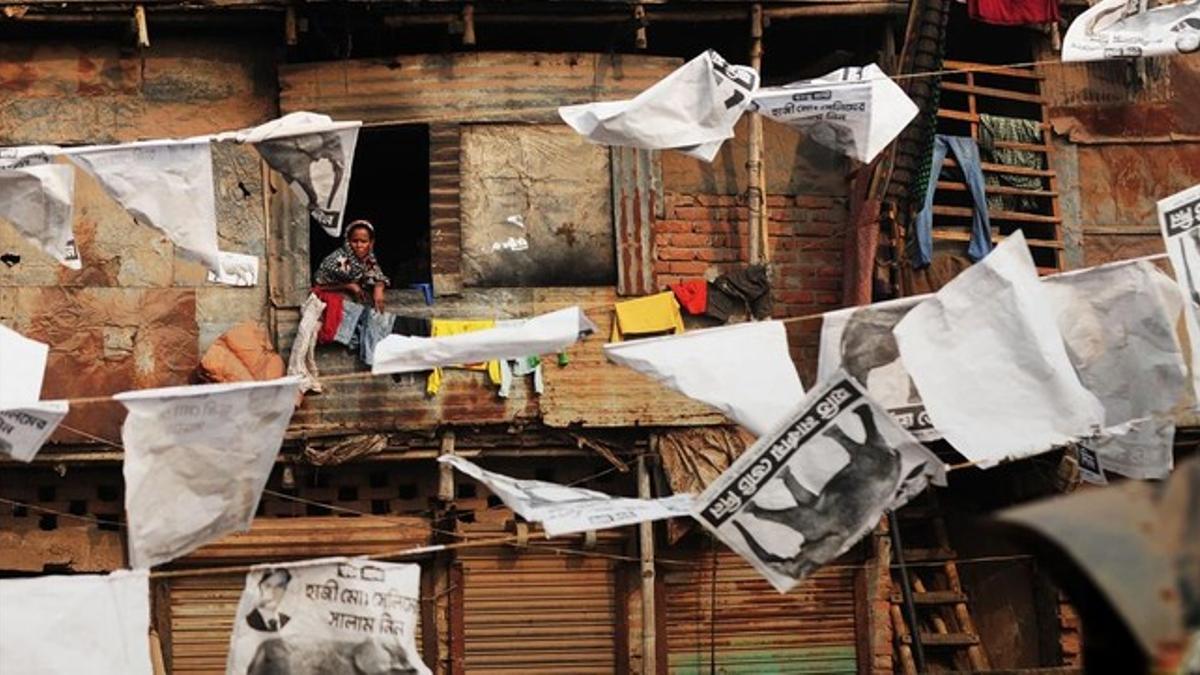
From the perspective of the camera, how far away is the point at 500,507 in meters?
14.3

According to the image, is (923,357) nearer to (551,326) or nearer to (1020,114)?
(551,326)

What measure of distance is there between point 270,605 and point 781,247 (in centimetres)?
580

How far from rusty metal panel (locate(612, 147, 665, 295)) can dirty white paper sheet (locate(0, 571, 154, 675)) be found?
5291mm

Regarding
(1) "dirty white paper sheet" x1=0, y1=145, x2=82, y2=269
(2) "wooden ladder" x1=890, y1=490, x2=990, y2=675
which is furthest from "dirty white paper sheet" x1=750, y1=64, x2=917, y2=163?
(2) "wooden ladder" x1=890, y1=490, x2=990, y2=675

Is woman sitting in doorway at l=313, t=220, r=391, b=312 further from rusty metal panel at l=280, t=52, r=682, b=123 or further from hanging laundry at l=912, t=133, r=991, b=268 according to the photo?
hanging laundry at l=912, t=133, r=991, b=268

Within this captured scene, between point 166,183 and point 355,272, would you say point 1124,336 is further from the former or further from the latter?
point 355,272

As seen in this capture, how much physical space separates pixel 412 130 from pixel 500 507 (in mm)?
2862

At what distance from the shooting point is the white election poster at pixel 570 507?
9.97 meters

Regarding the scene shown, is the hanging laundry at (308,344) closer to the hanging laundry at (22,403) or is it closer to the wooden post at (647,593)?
the wooden post at (647,593)

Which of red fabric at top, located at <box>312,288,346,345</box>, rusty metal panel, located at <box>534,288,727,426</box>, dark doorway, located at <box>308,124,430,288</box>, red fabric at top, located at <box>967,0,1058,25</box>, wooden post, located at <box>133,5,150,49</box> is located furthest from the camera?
dark doorway, located at <box>308,124,430,288</box>

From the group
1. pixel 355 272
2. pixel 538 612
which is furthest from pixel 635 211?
pixel 538 612

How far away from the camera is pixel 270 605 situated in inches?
393

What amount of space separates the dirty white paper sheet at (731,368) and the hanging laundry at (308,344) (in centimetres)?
442

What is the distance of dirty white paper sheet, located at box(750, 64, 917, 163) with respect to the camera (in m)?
10.7
